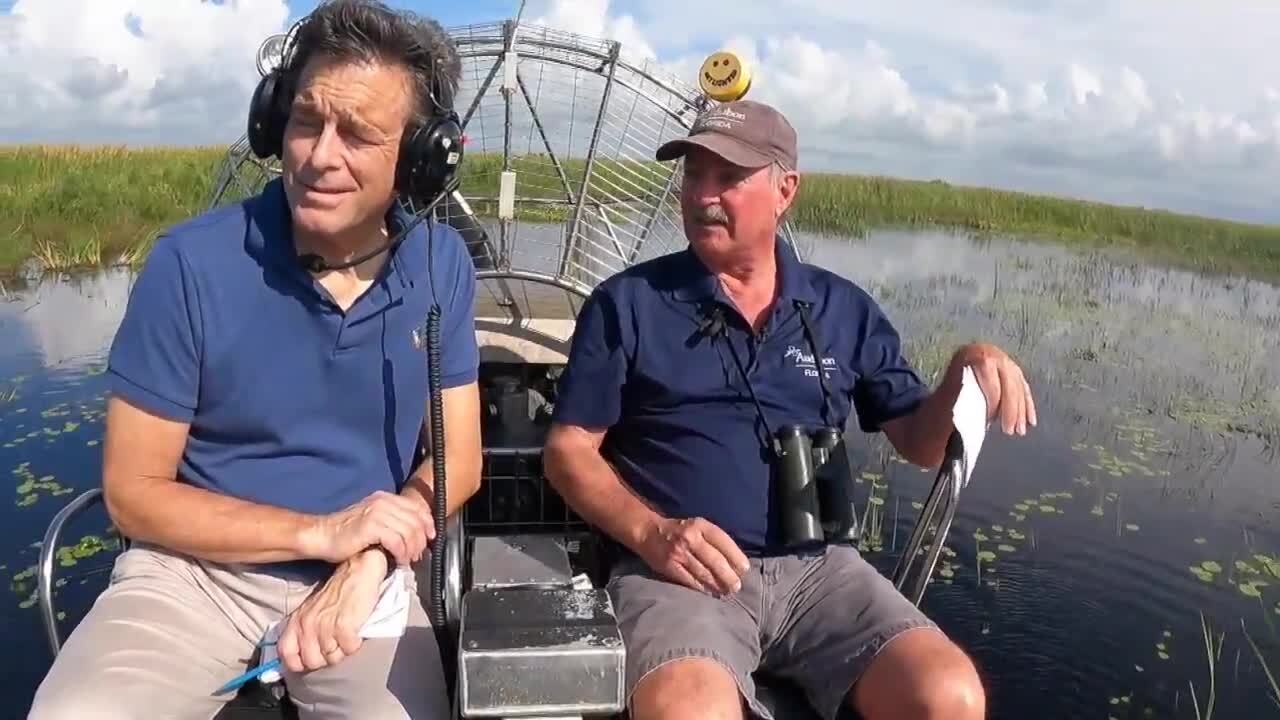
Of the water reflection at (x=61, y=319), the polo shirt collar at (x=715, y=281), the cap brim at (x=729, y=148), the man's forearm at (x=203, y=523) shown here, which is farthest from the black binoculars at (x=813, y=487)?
the water reflection at (x=61, y=319)

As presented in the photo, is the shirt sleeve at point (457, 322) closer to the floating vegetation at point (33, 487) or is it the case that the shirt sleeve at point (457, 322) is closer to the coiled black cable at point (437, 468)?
the coiled black cable at point (437, 468)

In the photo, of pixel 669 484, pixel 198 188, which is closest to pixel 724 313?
pixel 669 484

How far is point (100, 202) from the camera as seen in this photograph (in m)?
14.4

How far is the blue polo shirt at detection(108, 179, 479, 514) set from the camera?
80.6 inches

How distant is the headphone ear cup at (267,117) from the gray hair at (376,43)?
6 cm

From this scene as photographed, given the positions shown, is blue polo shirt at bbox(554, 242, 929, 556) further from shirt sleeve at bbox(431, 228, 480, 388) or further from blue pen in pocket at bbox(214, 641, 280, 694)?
blue pen in pocket at bbox(214, 641, 280, 694)

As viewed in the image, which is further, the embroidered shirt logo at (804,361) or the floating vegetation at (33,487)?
the floating vegetation at (33,487)

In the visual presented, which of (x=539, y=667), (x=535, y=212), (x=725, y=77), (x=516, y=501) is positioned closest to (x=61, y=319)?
(x=535, y=212)

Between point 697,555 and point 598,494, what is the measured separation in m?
0.35

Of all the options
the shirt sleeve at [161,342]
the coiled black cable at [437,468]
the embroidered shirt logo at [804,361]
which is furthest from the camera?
the embroidered shirt logo at [804,361]

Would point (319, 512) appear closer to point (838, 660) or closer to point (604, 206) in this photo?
point (838, 660)

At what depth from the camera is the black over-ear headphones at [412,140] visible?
2162 mm

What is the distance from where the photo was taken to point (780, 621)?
2.58 meters

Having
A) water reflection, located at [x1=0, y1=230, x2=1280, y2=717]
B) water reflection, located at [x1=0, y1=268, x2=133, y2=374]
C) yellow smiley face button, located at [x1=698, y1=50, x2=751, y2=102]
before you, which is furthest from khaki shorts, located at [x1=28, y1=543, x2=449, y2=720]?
water reflection, located at [x1=0, y1=268, x2=133, y2=374]
